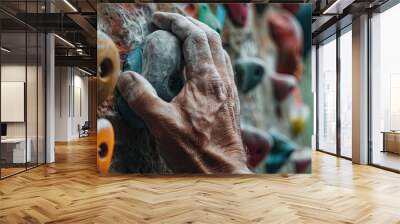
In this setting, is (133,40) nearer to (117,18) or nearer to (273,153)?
(117,18)

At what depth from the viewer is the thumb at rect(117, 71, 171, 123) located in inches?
247

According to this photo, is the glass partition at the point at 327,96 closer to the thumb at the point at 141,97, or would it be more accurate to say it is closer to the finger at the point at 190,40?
the finger at the point at 190,40

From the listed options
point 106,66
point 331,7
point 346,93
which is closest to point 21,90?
point 106,66

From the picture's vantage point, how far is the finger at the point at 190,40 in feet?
21.0

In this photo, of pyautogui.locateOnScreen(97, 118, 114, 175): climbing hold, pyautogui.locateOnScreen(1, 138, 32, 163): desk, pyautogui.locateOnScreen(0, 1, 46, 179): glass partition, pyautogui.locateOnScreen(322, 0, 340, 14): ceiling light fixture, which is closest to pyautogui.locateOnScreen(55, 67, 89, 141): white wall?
pyautogui.locateOnScreen(0, 1, 46, 179): glass partition

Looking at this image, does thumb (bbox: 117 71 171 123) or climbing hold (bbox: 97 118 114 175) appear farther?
climbing hold (bbox: 97 118 114 175)

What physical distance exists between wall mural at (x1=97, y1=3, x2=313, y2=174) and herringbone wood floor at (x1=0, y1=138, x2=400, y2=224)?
40cm

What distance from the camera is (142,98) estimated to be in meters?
6.32

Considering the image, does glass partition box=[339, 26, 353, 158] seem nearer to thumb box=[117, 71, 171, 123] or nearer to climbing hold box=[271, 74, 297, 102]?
climbing hold box=[271, 74, 297, 102]

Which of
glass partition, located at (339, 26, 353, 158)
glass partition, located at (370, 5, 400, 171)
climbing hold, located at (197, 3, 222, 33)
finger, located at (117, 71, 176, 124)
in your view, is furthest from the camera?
glass partition, located at (339, 26, 353, 158)

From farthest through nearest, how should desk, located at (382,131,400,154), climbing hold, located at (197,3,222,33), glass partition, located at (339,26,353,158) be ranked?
glass partition, located at (339,26,353,158) → desk, located at (382,131,400,154) → climbing hold, located at (197,3,222,33)

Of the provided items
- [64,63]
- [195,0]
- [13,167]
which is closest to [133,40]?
[195,0]

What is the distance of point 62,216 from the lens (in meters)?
4.00

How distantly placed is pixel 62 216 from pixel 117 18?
3.81 m
